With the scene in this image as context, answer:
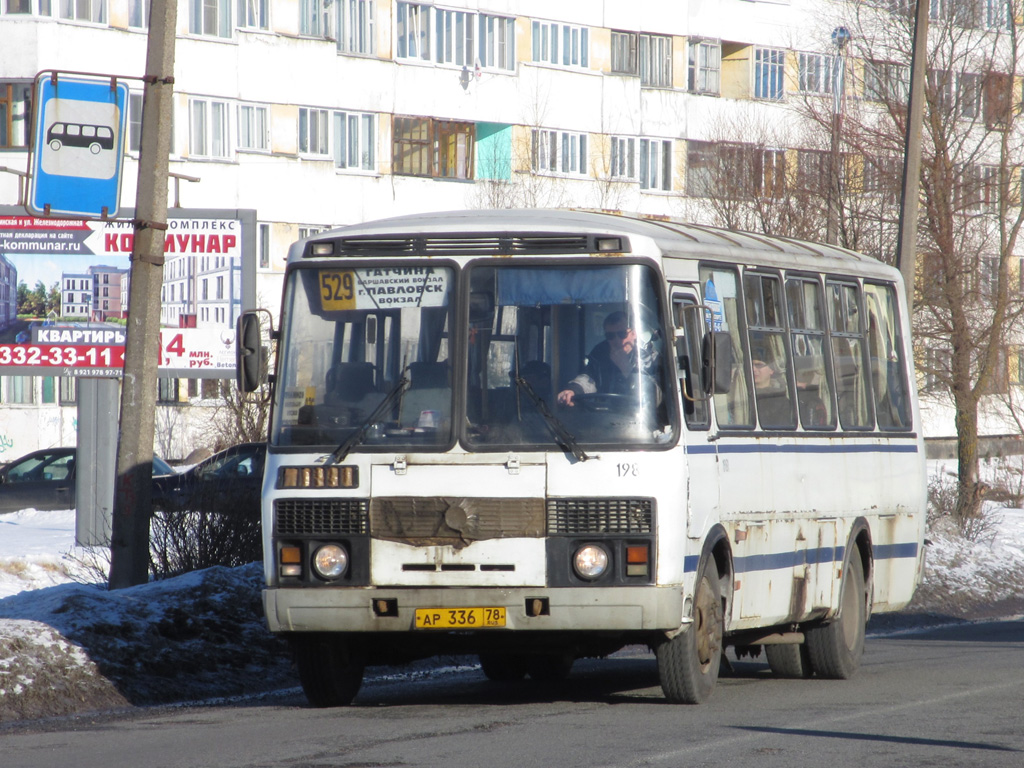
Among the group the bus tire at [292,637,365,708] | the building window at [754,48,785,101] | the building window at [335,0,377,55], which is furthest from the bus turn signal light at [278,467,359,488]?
the building window at [754,48,785,101]

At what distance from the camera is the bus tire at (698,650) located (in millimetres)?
10039

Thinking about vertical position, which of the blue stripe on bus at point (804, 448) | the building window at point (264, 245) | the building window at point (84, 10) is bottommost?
the blue stripe on bus at point (804, 448)

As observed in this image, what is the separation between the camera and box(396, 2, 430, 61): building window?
155 ft

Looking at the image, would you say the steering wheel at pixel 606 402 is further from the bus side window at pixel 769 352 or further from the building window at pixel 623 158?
the building window at pixel 623 158

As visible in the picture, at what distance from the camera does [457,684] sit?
1223cm

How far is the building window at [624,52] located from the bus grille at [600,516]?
1701 inches

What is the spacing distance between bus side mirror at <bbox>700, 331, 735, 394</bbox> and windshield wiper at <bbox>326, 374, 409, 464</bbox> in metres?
1.63

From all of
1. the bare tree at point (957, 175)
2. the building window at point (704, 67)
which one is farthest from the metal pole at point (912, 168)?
the building window at point (704, 67)

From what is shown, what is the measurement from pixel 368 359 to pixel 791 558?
10.6 ft

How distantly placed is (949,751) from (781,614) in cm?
312

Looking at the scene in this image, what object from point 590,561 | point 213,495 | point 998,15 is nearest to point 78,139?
point 213,495

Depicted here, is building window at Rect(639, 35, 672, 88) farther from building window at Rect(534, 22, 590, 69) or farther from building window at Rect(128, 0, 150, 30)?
building window at Rect(128, 0, 150, 30)

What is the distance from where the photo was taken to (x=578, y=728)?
9211mm

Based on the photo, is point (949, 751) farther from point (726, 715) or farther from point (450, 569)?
point (450, 569)
